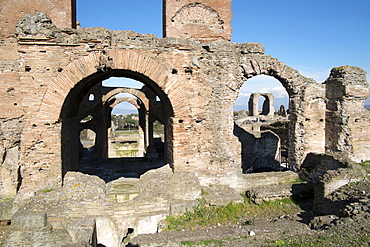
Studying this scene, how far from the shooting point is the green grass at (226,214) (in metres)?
5.99

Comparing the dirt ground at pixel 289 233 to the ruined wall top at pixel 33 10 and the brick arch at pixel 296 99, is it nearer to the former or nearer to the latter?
the brick arch at pixel 296 99

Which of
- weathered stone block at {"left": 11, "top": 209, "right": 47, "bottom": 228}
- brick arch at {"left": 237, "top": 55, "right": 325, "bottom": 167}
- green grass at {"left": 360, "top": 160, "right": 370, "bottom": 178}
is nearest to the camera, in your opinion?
weathered stone block at {"left": 11, "top": 209, "right": 47, "bottom": 228}

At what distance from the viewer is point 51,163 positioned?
614cm

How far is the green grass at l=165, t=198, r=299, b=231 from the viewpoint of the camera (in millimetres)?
5992

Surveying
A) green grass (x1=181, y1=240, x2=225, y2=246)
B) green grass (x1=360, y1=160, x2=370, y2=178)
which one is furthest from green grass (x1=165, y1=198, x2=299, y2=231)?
green grass (x1=360, y1=160, x2=370, y2=178)

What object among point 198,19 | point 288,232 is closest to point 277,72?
point 198,19

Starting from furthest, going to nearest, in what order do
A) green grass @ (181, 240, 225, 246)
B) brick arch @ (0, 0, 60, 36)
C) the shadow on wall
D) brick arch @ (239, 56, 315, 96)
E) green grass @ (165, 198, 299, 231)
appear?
the shadow on wall → brick arch @ (0, 0, 60, 36) → brick arch @ (239, 56, 315, 96) → green grass @ (165, 198, 299, 231) → green grass @ (181, 240, 225, 246)

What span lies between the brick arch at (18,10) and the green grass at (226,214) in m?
7.19

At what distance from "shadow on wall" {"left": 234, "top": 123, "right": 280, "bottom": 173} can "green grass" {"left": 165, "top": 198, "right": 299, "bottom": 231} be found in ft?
14.7

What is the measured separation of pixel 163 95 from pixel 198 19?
13.2 feet

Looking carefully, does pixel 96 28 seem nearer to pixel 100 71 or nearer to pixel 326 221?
pixel 100 71

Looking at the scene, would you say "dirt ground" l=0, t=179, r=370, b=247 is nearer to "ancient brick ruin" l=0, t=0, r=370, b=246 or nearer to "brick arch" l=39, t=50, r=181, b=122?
"ancient brick ruin" l=0, t=0, r=370, b=246

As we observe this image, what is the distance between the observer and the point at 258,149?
38.6 feet

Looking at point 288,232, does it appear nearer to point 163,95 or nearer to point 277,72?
point 163,95
